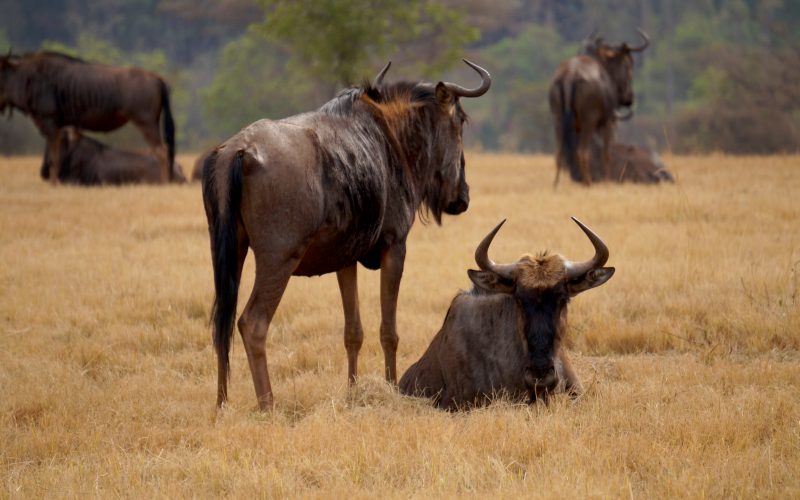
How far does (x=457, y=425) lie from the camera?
5.41m

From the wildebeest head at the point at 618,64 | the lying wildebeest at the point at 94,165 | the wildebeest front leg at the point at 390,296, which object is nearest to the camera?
the wildebeest front leg at the point at 390,296

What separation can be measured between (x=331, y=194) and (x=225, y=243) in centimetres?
65

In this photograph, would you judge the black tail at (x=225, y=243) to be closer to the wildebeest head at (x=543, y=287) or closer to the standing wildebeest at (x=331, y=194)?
the standing wildebeest at (x=331, y=194)

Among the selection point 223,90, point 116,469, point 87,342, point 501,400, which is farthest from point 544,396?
point 223,90

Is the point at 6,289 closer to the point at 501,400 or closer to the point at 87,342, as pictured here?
the point at 87,342

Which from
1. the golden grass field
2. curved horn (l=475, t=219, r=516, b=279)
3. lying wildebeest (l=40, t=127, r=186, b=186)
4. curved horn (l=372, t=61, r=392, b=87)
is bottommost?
lying wildebeest (l=40, t=127, r=186, b=186)

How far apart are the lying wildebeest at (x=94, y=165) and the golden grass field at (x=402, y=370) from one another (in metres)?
4.44

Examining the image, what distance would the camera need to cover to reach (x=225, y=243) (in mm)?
5609

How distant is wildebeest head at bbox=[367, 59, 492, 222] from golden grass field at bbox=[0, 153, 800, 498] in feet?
3.93

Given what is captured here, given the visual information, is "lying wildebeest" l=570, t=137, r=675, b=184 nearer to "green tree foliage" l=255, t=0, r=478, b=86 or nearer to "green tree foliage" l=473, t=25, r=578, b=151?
"green tree foliage" l=255, t=0, r=478, b=86

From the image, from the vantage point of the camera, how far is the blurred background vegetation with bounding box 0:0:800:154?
25.9 metres

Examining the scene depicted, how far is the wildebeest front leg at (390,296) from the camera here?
646 cm

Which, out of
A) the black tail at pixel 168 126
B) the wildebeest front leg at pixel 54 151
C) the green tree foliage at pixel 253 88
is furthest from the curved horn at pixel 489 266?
the green tree foliage at pixel 253 88

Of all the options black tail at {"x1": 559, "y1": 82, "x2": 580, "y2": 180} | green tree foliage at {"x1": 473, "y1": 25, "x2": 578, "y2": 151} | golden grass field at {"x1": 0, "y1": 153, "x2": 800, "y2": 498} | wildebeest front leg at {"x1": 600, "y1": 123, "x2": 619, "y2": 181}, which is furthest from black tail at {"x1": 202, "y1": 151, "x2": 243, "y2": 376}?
green tree foliage at {"x1": 473, "y1": 25, "x2": 578, "y2": 151}
